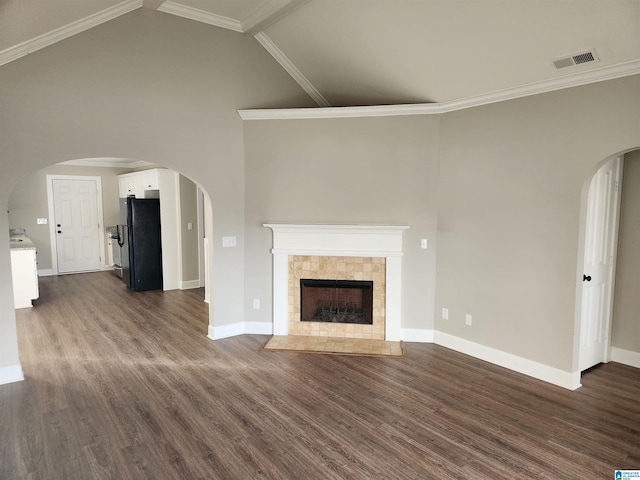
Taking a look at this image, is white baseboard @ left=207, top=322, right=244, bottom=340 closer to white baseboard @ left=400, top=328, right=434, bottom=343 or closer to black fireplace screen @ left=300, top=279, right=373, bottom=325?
black fireplace screen @ left=300, top=279, right=373, bottom=325

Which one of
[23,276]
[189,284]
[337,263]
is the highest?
[337,263]

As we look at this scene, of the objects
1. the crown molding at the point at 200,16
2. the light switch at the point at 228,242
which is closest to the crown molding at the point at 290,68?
the crown molding at the point at 200,16

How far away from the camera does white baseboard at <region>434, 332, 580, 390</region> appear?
3436mm

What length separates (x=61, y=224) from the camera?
28.0 ft

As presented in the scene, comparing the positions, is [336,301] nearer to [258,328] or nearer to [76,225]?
[258,328]

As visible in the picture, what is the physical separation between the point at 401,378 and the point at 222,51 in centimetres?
398

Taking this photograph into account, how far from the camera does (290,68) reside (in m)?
4.89

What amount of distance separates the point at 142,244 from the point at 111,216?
9.18 ft

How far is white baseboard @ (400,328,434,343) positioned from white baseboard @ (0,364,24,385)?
3.76 meters

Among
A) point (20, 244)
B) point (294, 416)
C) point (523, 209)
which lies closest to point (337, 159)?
point (523, 209)

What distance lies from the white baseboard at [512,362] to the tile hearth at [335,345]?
0.56 meters

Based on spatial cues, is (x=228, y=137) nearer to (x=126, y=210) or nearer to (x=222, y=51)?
(x=222, y=51)

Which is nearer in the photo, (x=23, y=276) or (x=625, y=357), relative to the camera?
(x=625, y=357)

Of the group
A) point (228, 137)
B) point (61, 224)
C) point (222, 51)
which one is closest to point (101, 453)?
point (228, 137)
